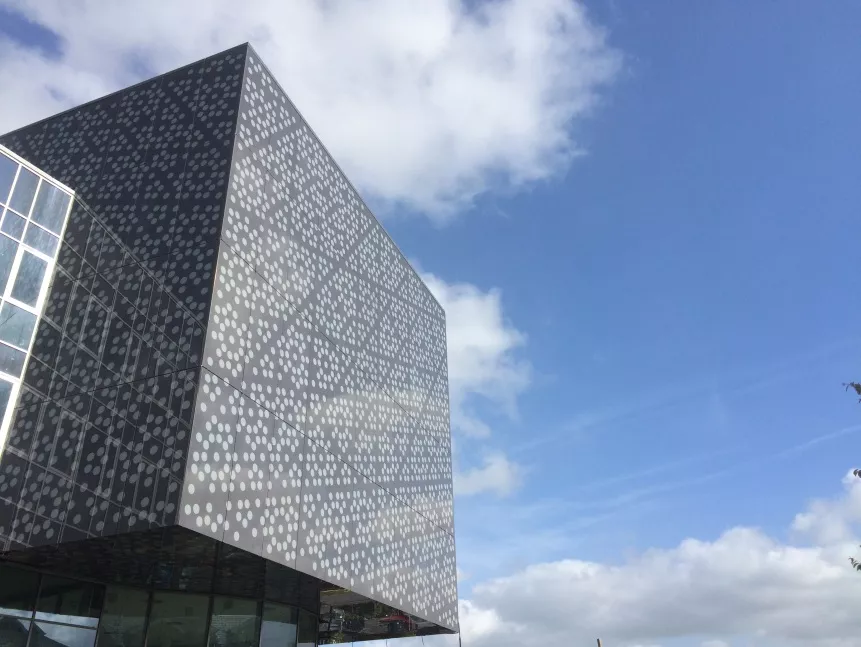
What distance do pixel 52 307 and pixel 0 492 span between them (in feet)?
15.6

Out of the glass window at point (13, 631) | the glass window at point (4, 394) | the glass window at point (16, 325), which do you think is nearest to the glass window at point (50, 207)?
the glass window at point (16, 325)

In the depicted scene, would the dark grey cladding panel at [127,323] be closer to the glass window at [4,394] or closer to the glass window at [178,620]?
the glass window at [4,394]

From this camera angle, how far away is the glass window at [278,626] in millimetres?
22312

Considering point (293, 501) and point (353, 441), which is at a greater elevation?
point (353, 441)

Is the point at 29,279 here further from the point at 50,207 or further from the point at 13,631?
the point at 13,631

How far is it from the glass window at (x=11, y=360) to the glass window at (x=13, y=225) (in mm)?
2799

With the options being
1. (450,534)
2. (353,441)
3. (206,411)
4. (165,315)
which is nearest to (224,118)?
(165,315)

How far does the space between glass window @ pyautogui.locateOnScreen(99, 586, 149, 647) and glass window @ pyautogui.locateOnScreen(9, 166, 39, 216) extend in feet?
33.1

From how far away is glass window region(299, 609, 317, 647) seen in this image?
2411 centimetres

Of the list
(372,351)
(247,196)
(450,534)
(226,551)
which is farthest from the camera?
(450,534)

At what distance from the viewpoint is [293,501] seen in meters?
19.6

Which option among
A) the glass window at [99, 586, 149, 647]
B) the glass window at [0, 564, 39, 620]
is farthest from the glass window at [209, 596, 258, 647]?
the glass window at [0, 564, 39, 620]

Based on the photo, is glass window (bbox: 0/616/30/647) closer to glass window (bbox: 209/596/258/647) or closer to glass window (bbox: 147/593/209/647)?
glass window (bbox: 147/593/209/647)

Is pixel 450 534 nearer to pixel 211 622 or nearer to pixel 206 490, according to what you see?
pixel 211 622
